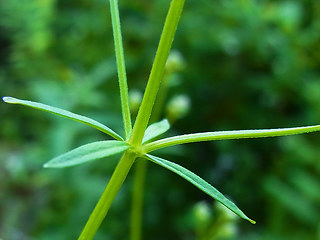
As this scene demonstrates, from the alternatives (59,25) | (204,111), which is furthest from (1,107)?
(204,111)

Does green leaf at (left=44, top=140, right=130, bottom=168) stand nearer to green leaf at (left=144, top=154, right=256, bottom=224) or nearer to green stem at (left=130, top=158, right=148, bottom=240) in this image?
green leaf at (left=144, top=154, right=256, bottom=224)

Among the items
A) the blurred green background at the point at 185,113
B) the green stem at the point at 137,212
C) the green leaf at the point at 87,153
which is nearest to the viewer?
the green leaf at the point at 87,153

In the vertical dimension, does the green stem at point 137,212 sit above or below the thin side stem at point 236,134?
above

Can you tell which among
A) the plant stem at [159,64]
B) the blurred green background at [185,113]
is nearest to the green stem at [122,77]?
the plant stem at [159,64]

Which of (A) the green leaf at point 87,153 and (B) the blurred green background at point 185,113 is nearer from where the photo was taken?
Answer: (A) the green leaf at point 87,153

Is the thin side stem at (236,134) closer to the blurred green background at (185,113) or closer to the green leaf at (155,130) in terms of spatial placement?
the green leaf at (155,130)

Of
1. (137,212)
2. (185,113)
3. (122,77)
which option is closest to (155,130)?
(122,77)

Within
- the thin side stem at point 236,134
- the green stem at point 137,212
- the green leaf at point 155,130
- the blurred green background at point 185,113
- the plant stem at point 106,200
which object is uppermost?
the blurred green background at point 185,113

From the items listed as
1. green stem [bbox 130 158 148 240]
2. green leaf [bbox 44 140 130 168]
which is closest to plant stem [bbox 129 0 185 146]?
green leaf [bbox 44 140 130 168]

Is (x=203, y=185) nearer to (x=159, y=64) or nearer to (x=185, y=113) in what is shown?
(x=159, y=64)
